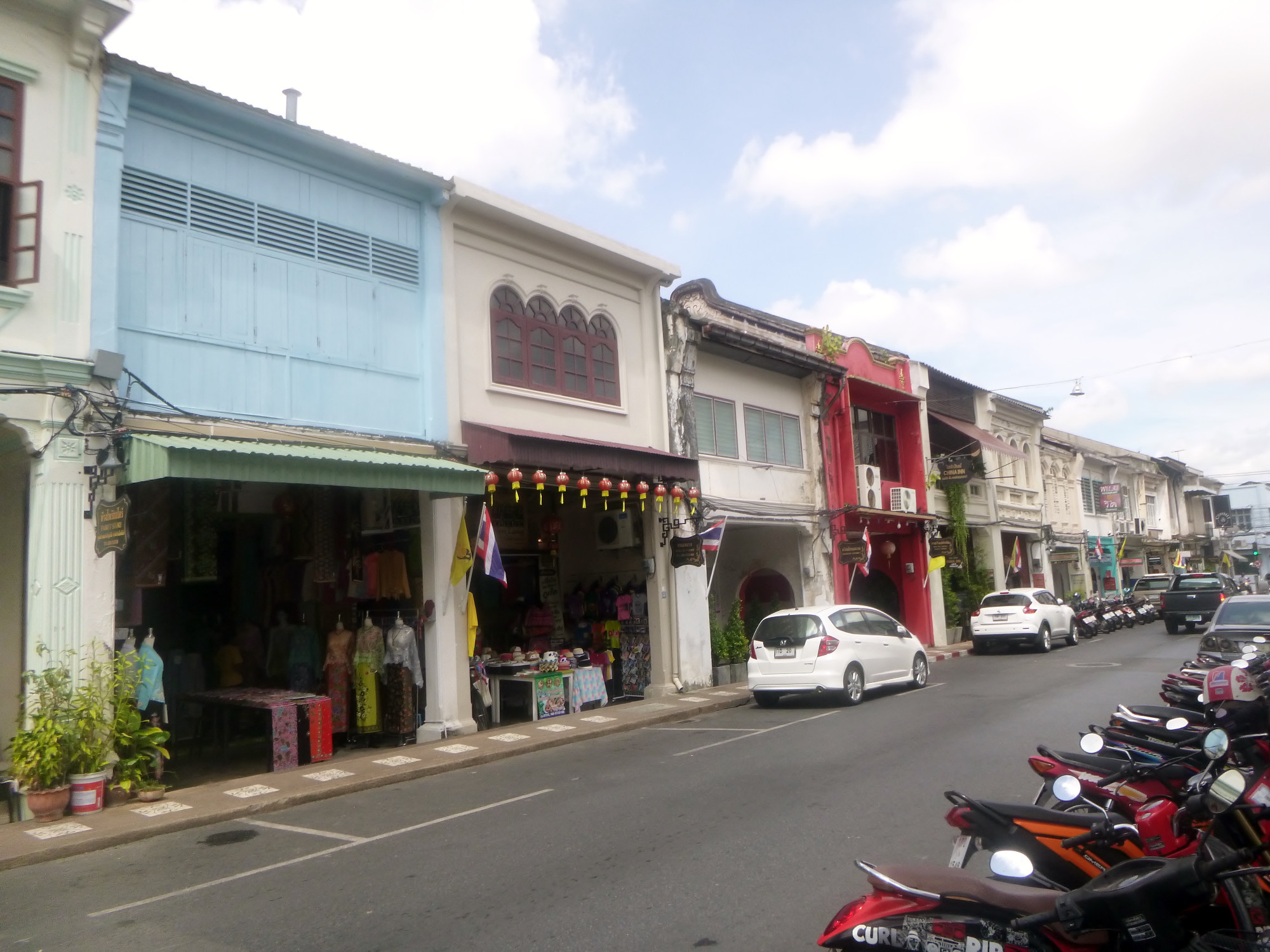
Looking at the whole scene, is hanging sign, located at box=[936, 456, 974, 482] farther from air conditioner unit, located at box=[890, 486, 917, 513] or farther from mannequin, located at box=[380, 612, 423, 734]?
mannequin, located at box=[380, 612, 423, 734]

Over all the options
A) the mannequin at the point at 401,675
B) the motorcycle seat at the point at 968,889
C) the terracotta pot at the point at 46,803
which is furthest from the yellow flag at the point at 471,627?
the motorcycle seat at the point at 968,889

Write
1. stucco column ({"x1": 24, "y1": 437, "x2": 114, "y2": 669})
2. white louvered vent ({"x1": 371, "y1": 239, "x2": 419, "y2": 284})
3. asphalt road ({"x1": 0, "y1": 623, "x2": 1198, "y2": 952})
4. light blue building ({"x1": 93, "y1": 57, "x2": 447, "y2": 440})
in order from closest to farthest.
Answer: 1. asphalt road ({"x1": 0, "y1": 623, "x2": 1198, "y2": 952})
2. stucco column ({"x1": 24, "y1": 437, "x2": 114, "y2": 669})
3. light blue building ({"x1": 93, "y1": 57, "x2": 447, "y2": 440})
4. white louvered vent ({"x1": 371, "y1": 239, "x2": 419, "y2": 284})

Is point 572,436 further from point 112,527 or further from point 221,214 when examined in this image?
point 112,527

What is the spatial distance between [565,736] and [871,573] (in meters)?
15.9

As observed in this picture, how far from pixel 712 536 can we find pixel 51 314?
11248mm

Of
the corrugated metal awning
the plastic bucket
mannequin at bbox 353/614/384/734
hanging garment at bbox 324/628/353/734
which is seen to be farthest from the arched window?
the corrugated metal awning

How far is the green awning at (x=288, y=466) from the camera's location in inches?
377

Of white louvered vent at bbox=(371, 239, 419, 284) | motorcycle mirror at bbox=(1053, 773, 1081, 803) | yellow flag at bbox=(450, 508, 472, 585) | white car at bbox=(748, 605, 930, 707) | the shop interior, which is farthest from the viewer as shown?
white car at bbox=(748, 605, 930, 707)

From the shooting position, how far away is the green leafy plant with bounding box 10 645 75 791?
9.01 m

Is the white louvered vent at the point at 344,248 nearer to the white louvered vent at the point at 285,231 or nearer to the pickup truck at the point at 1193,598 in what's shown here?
the white louvered vent at the point at 285,231

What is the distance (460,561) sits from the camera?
13.6 metres

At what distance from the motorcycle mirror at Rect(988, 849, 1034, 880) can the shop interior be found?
971cm

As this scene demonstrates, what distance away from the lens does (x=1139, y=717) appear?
616cm

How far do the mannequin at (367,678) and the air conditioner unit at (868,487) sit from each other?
42.7ft
